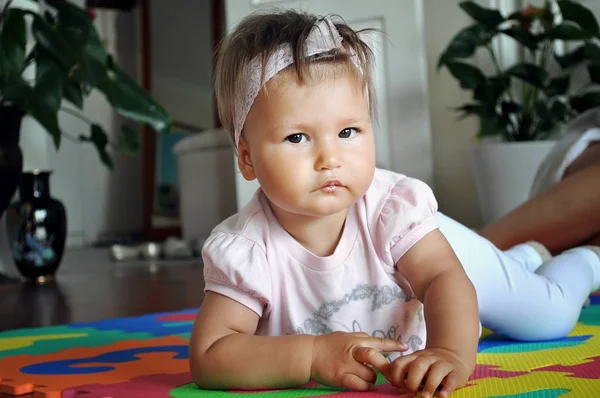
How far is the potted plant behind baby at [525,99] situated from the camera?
3088mm

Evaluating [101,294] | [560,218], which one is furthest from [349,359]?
[101,294]

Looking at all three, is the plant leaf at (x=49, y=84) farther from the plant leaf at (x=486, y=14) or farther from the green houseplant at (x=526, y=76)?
the plant leaf at (x=486, y=14)

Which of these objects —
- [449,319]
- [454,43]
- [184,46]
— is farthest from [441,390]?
[184,46]

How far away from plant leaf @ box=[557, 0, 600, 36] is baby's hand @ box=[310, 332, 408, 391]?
93.9 inches

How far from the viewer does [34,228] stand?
2982mm

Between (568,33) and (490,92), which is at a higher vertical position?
(568,33)

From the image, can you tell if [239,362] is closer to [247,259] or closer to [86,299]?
[247,259]

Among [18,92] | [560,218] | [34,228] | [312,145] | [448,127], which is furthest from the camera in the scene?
[448,127]

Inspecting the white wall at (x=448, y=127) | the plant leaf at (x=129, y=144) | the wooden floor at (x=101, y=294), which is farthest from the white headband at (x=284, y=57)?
the plant leaf at (x=129, y=144)

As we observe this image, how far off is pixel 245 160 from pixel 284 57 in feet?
0.44

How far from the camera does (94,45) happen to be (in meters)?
3.03

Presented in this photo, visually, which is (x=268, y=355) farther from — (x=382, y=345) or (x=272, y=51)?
(x=272, y=51)

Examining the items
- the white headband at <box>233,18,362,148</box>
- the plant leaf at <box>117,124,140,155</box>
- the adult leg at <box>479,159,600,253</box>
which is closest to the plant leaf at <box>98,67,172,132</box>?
the plant leaf at <box>117,124,140,155</box>

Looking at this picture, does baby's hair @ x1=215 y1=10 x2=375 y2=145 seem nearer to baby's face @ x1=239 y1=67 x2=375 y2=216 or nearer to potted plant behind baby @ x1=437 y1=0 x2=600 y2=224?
baby's face @ x1=239 y1=67 x2=375 y2=216
